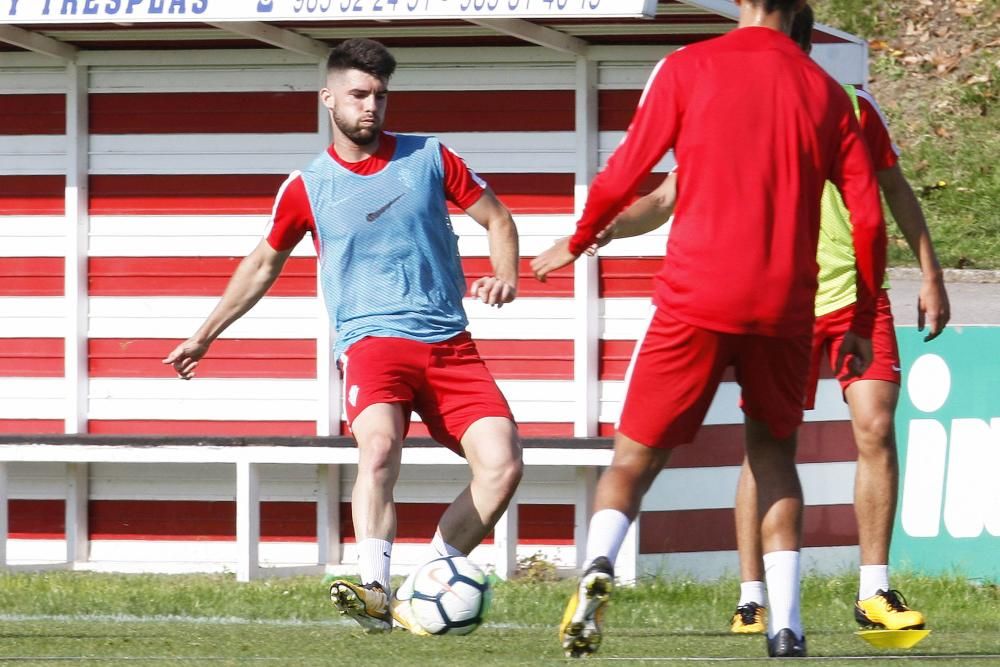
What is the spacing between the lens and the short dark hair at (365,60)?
6.57 meters

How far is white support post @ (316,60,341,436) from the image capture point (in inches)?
416

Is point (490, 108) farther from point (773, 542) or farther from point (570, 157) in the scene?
point (773, 542)

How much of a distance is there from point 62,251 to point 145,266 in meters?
0.50

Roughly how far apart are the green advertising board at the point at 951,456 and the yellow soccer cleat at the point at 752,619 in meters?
2.77

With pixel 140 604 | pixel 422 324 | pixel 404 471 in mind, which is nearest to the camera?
pixel 422 324

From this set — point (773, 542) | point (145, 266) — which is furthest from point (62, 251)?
point (773, 542)

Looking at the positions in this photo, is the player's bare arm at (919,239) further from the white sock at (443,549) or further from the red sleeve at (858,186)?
the white sock at (443,549)

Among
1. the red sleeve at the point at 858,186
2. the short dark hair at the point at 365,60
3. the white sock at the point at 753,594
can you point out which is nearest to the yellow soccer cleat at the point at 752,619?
the white sock at the point at 753,594

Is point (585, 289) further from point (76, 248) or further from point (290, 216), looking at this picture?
point (290, 216)

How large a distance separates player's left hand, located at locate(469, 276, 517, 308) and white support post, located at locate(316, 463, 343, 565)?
4.84 metres

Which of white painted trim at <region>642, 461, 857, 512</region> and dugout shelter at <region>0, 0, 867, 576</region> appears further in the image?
dugout shelter at <region>0, 0, 867, 576</region>

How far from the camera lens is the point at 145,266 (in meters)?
10.9

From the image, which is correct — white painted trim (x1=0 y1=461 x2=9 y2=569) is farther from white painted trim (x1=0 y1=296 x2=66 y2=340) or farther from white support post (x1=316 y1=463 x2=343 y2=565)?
white support post (x1=316 y1=463 x2=343 y2=565)

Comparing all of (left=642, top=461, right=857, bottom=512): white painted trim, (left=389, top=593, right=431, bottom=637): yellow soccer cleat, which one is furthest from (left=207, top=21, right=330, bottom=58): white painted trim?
(left=389, top=593, right=431, bottom=637): yellow soccer cleat
